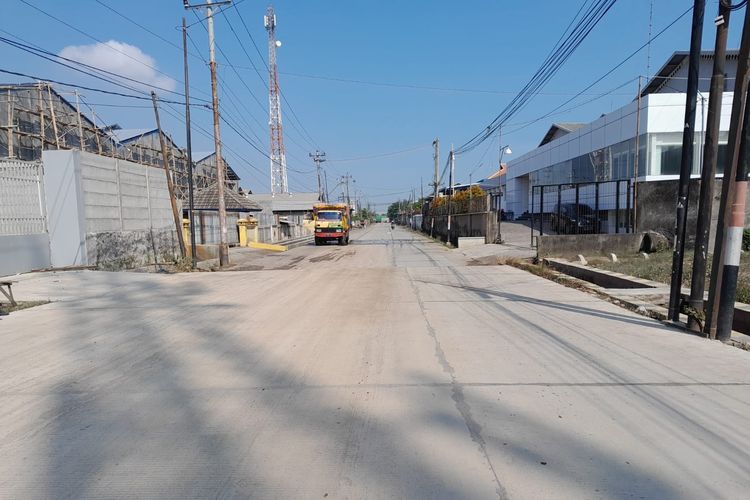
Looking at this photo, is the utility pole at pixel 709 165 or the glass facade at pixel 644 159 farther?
the glass facade at pixel 644 159

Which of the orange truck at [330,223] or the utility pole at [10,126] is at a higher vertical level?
the utility pole at [10,126]

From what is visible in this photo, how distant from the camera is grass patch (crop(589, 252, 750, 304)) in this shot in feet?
30.8

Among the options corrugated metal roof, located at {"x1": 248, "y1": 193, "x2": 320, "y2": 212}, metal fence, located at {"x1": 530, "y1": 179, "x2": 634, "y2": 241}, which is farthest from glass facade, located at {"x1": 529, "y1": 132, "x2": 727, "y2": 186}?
corrugated metal roof, located at {"x1": 248, "y1": 193, "x2": 320, "y2": 212}

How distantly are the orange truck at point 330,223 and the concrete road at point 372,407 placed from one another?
24.6m

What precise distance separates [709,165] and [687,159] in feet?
2.32

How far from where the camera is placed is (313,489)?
3.05 m

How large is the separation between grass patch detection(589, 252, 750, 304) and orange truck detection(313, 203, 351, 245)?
19495 millimetres

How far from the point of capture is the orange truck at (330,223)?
33219mm

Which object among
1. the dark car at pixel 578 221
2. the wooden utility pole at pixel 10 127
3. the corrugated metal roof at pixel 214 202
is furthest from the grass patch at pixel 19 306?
the corrugated metal roof at pixel 214 202

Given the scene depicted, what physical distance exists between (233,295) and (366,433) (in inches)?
327

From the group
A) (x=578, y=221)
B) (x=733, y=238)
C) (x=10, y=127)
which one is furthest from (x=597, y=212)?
(x=10, y=127)

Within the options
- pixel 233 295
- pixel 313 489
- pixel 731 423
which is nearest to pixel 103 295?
pixel 233 295

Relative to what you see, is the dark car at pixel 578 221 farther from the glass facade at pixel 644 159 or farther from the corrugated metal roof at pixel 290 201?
the corrugated metal roof at pixel 290 201

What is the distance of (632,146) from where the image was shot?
26422mm
